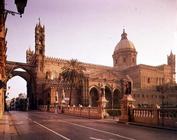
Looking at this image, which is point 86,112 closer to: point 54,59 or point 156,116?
point 156,116

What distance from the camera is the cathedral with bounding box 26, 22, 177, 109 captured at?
71.2m

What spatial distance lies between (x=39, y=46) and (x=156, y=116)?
6381 cm

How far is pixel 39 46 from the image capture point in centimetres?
7731

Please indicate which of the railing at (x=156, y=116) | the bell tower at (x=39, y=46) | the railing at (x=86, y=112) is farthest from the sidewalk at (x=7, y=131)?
the bell tower at (x=39, y=46)

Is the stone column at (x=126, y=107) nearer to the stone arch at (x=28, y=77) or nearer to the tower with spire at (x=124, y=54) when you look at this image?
the stone arch at (x=28, y=77)

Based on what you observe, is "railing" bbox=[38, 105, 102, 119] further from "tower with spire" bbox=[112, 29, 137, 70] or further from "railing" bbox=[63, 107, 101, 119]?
"tower with spire" bbox=[112, 29, 137, 70]

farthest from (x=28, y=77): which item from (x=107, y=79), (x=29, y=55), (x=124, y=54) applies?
(x=124, y=54)

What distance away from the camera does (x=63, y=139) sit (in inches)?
441

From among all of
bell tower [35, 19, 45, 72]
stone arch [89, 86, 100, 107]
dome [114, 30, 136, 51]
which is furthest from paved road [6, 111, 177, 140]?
dome [114, 30, 136, 51]

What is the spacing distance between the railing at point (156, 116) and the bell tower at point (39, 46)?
193 ft

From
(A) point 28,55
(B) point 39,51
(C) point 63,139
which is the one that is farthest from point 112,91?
(C) point 63,139

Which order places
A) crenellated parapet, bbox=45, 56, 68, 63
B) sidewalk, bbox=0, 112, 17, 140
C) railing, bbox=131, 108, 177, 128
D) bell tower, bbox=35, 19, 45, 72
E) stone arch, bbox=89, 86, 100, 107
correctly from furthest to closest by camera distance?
crenellated parapet, bbox=45, 56, 68, 63 → bell tower, bbox=35, 19, 45, 72 → stone arch, bbox=89, 86, 100, 107 → railing, bbox=131, 108, 177, 128 → sidewalk, bbox=0, 112, 17, 140

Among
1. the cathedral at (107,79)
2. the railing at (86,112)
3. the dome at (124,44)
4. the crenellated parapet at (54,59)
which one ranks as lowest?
the railing at (86,112)

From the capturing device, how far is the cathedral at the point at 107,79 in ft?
234
